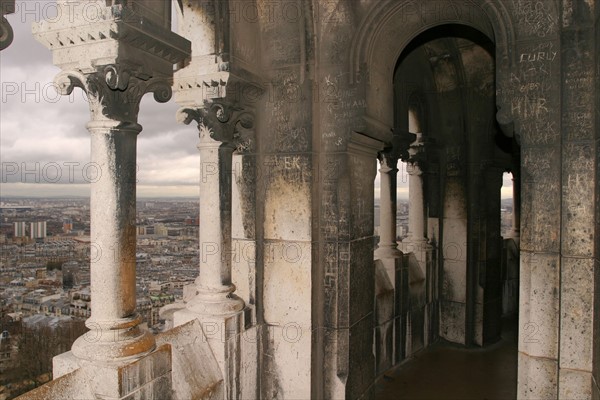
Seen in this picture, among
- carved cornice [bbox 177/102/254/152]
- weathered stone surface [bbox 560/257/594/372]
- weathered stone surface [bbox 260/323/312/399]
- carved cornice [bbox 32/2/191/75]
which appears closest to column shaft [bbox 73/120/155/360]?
carved cornice [bbox 32/2/191/75]

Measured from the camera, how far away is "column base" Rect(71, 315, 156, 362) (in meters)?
2.71

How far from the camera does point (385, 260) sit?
625cm

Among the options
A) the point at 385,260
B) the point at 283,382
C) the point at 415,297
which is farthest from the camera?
the point at 415,297

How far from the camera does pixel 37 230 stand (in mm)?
3963

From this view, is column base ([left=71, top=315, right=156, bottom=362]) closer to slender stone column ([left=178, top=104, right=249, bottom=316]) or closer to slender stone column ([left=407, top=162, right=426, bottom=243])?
slender stone column ([left=178, top=104, right=249, bottom=316])

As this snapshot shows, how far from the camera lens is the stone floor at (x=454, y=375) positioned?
5.52 meters

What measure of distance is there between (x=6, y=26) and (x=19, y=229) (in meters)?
2.29

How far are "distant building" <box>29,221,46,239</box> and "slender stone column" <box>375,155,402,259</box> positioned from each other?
3946mm

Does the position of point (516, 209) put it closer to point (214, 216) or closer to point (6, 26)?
point (214, 216)

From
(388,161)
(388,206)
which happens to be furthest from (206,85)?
(388,206)

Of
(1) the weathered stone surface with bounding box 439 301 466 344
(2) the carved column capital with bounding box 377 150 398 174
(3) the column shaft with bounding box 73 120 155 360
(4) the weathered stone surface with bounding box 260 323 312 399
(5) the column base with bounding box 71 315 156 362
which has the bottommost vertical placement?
(1) the weathered stone surface with bounding box 439 301 466 344

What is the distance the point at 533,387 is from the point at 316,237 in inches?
77.2

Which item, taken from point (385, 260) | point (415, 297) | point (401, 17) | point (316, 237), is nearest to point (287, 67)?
point (401, 17)

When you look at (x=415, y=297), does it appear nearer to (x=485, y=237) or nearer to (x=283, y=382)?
(x=485, y=237)
